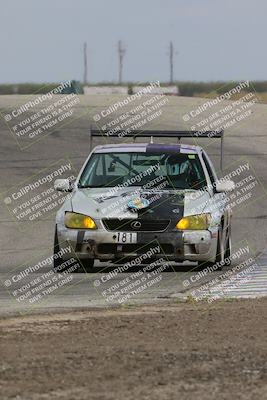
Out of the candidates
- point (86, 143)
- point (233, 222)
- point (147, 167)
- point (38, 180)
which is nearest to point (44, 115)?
point (86, 143)

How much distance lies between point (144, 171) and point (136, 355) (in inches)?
299

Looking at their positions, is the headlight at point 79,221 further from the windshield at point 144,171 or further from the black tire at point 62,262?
the windshield at point 144,171

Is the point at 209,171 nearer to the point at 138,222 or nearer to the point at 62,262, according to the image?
the point at 138,222

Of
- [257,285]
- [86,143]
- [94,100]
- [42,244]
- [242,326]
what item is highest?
[242,326]

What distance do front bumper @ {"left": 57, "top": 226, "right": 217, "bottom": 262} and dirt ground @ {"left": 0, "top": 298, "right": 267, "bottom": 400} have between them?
3.55 m

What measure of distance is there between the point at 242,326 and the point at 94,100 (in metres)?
41.7

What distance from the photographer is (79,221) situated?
14305 mm

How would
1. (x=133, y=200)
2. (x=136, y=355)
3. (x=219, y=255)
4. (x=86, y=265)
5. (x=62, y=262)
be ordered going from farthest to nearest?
(x=219, y=255) < (x=86, y=265) < (x=62, y=262) < (x=133, y=200) < (x=136, y=355)

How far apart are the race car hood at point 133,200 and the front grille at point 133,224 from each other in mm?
48

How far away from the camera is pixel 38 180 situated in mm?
28047

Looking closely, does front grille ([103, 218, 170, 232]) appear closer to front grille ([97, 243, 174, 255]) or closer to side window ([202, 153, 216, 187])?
front grille ([97, 243, 174, 255])

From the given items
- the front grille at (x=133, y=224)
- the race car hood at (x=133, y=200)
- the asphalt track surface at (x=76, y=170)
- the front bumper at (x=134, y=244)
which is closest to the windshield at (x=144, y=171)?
the race car hood at (x=133, y=200)

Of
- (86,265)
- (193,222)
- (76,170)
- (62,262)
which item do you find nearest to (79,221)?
(62,262)

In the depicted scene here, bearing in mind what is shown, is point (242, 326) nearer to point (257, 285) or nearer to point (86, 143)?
point (257, 285)
